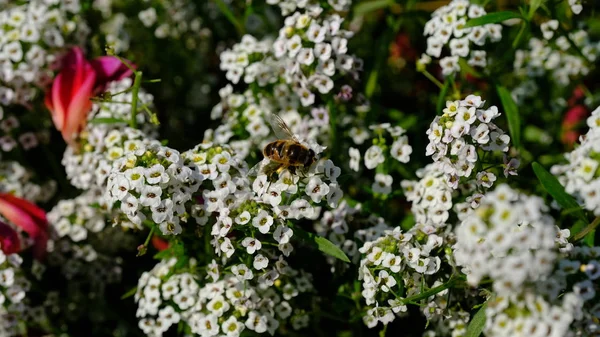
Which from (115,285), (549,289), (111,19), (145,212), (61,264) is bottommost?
(115,285)

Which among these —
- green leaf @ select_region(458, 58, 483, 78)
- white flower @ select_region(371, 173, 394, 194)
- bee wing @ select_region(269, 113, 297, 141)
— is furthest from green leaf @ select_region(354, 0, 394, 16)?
bee wing @ select_region(269, 113, 297, 141)

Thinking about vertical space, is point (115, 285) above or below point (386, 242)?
below

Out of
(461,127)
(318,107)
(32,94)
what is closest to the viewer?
(461,127)

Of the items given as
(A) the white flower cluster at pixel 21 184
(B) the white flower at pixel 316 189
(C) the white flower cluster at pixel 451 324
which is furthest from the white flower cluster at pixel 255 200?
(A) the white flower cluster at pixel 21 184

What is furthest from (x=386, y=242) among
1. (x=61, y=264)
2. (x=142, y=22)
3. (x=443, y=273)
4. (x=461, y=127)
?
(x=142, y=22)

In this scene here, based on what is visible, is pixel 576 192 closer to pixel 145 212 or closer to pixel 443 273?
pixel 443 273

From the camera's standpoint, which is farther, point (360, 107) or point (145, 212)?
point (360, 107)

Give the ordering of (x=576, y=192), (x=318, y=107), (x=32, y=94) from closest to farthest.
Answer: (x=576, y=192)
(x=318, y=107)
(x=32, y=94)
